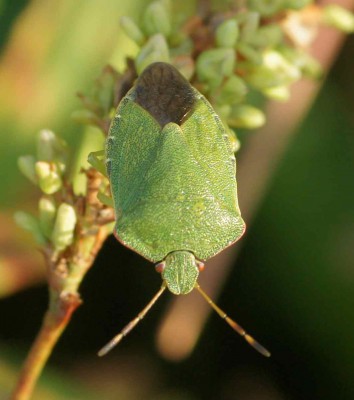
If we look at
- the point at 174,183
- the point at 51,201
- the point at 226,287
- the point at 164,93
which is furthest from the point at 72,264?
the point at 226,287

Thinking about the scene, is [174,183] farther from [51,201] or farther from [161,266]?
[51,201]

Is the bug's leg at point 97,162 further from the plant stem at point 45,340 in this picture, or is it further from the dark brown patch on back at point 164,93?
the plant stem at point 45,340

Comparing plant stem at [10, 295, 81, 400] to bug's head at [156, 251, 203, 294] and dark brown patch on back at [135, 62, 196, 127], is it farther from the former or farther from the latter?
dark brown patch on back at [135, 62, 196, 127]

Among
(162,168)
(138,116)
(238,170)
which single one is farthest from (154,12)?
(238,170)

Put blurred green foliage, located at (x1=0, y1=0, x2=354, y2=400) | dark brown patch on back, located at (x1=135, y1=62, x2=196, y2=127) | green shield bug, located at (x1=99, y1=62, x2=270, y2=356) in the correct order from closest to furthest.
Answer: green shield bug, located at (x1=99, y1=62, x2=270, y2=356) → dark brown patch on back, located at (x1=135, y1=62, x2=196, y2=127) → blurred green foliage, located at (x1=0, y1=0, x2=354, y2=400)

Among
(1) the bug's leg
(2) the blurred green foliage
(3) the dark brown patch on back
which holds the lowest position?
(2) the blurred green foliage

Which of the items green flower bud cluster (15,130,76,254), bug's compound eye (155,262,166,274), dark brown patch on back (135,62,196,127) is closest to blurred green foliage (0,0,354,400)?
green flower bud cluster (15,130,76,254)

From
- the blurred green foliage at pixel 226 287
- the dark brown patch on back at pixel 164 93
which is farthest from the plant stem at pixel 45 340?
the blurred green foliage at pixel 226 287

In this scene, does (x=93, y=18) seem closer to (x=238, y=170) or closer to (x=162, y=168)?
(x=238, y=170)
